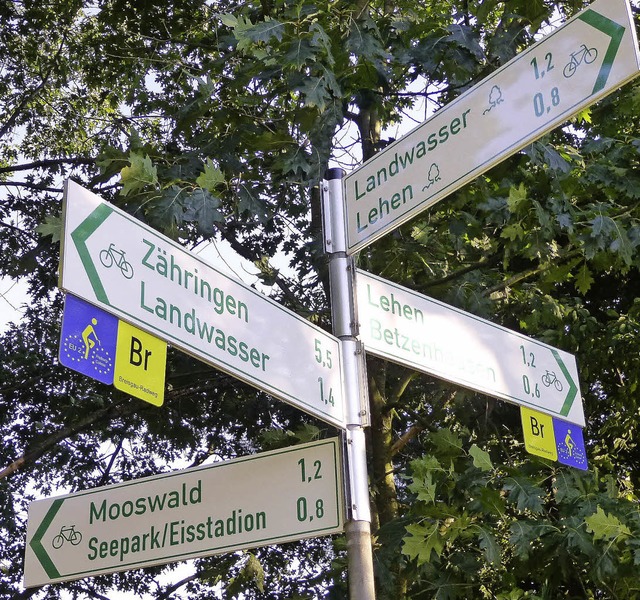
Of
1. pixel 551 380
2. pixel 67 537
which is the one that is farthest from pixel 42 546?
pixel 551 380

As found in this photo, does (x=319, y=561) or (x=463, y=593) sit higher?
(x=319, y=561)

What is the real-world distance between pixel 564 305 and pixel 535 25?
1860 mm

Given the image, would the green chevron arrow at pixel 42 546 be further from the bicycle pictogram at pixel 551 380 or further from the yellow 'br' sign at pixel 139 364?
the bicycle pictogram at pixel 551 380

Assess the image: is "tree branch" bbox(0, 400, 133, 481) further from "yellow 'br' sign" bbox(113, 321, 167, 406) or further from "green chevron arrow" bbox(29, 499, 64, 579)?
"yellow 'br' sign" bbox(113, 321, 167, 406)

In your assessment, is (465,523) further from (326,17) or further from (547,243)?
(326,17)

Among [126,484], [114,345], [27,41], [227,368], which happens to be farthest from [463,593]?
[27,41]

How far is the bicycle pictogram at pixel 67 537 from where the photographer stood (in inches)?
134

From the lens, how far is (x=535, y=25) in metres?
5.73

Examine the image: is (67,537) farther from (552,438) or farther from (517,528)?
(517,528)

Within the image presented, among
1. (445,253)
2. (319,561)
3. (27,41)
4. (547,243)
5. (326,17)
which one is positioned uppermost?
(27,41)

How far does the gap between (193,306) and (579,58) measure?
136 cm

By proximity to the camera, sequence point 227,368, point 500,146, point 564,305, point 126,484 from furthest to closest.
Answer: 1. point 564,305
2. point 126,484
3. point 500,146
4. point 227,368

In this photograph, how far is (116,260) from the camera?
2676mm

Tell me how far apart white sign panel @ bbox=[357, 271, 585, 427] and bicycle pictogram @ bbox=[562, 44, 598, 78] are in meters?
0.90
